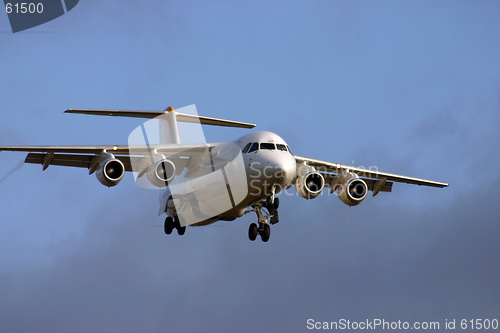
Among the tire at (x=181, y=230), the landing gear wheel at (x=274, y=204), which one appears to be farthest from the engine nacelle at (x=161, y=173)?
the tire at (x=181, y=230)

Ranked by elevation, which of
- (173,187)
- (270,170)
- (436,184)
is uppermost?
(270,170)

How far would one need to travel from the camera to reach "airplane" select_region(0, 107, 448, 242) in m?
17.2

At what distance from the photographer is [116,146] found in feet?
62.3

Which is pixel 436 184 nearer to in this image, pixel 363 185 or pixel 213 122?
pixel 363 185

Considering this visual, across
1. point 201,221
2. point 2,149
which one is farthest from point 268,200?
point 2,149

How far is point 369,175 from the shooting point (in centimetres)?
2211

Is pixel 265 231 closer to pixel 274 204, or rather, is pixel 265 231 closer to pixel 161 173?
pixel 274 204

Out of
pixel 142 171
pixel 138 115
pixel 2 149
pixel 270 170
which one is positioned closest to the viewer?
pixel 270 170

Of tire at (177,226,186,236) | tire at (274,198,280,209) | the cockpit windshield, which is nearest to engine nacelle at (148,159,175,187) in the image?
the cockpit windshield

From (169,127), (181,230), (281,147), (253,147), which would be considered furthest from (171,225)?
(281,147)

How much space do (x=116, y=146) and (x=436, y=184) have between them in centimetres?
987

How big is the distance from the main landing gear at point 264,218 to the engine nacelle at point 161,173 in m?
2.36

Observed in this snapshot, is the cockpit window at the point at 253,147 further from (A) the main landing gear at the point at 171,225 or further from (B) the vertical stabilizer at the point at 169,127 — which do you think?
(B) the vertical stabilizer at the point at 169,127

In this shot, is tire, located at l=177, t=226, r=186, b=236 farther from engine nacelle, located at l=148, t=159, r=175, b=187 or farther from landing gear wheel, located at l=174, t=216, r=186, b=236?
engine nacelle, located at l=148, t=159, r=175, b=187
